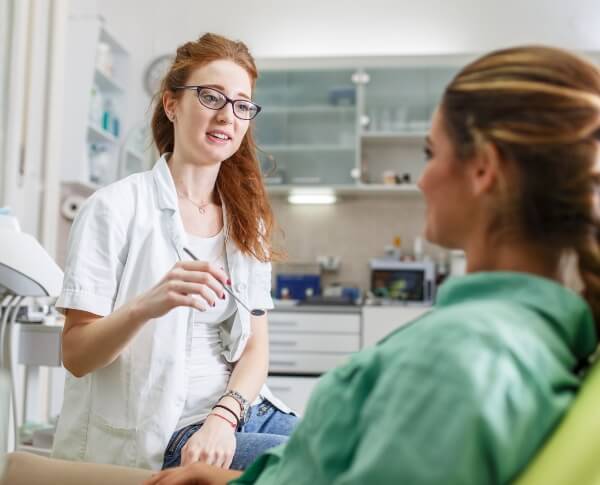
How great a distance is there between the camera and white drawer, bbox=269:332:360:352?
11.9ft

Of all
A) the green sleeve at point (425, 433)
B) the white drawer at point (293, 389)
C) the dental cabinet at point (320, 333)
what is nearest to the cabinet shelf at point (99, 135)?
the dental cabinet at point (320, 333)

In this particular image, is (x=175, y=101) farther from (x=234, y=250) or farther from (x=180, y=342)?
(x=180, y=342)

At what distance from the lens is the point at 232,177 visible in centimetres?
155

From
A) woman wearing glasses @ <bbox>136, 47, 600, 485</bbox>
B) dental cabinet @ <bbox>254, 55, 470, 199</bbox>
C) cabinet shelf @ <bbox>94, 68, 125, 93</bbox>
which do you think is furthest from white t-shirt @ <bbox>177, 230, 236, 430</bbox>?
dental cabinet @ <bbox>254, 55, 470, 199</bbox>

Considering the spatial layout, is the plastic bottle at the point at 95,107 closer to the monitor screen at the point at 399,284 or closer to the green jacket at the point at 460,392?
the monitor screen at the point at 399,284

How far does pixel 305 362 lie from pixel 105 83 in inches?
78.2

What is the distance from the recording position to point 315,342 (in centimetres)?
363

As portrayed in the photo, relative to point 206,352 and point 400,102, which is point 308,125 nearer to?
point 400,102

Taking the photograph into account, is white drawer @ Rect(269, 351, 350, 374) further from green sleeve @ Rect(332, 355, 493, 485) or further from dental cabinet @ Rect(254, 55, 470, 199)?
green sleeve @ Rect(332, 355, 493, 485)

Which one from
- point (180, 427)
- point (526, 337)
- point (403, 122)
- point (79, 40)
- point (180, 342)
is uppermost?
point (79, 40)

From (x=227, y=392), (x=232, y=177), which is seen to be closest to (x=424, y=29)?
(x=232, y=177)

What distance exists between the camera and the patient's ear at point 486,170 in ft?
2.18

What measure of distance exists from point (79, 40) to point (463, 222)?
3.27 metres

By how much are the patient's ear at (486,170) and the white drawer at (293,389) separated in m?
2.99
